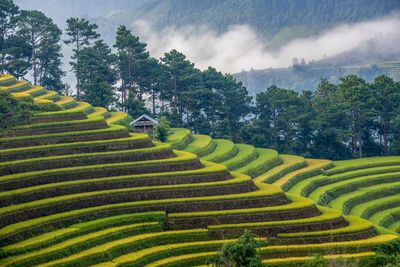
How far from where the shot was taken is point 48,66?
81688mm

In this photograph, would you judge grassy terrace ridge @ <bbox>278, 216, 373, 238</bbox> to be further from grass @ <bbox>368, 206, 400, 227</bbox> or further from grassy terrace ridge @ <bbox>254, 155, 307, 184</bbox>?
grassy terrace ridge @ <bbox>254, 155, 307, 184</bbox>

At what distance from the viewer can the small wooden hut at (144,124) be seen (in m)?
53.3

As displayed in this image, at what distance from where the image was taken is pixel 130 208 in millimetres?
34500

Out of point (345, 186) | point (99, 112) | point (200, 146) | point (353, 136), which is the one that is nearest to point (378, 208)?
point (345, 186)

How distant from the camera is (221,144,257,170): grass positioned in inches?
2057

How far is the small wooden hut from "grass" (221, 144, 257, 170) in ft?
28.7

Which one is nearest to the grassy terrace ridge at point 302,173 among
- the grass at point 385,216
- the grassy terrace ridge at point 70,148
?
the grass at point 385,216

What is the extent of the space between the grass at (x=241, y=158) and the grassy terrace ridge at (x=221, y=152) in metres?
0.57

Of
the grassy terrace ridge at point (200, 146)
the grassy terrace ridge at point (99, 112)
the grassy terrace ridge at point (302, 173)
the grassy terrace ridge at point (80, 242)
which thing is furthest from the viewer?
the grassy terrace ridge at point (99, 112)

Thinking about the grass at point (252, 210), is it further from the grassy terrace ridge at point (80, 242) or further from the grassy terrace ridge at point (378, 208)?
the grassy terrace ridge at point (378, 208)

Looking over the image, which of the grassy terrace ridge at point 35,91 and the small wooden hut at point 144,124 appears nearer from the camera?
the small wooden hut at point 144,124

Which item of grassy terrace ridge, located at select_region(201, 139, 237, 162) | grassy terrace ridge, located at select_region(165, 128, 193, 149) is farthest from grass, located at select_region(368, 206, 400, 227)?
grassy terrace ridge, located at select_region(165, 128, 193, 149)

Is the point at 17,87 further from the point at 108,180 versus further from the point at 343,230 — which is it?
the point at 343,230

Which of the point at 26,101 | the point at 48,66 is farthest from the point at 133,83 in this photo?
the point at 26,101
